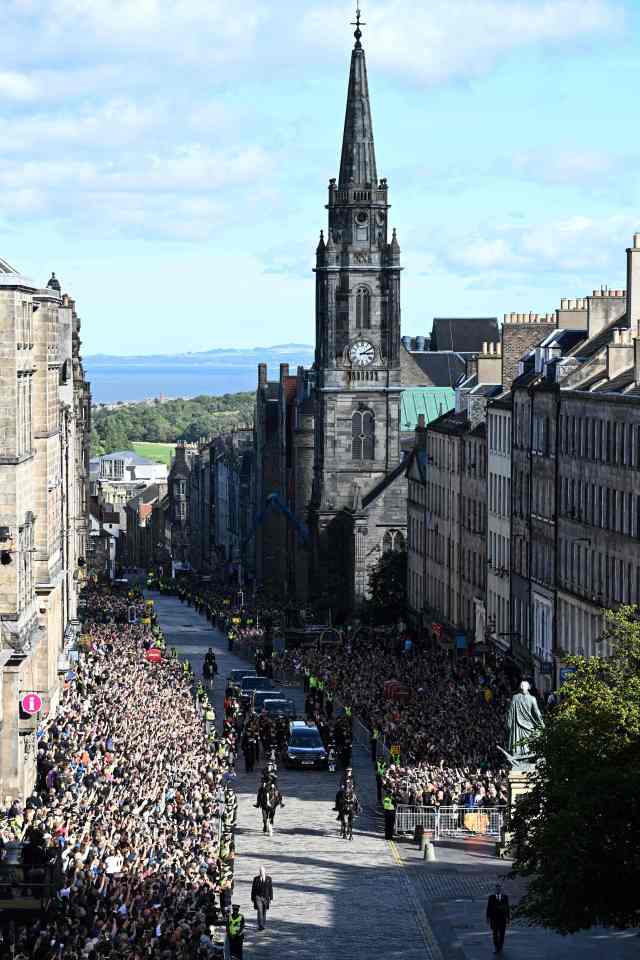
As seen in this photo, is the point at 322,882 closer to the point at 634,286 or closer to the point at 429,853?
the point at 429,853

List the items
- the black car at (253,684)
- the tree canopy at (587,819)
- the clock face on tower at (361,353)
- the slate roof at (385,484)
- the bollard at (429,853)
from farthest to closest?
the clock face on tower at (361,353)
the slate roof at (385,484)
the black car at (253,684)
the bollard at (429,853)
the tree canopy at (587,819)

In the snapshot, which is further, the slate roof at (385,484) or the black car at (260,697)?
the slate roof at (385,484)

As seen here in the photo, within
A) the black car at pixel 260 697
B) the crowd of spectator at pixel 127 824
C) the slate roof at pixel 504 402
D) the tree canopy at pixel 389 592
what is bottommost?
the tree canopy at pixel 389 592

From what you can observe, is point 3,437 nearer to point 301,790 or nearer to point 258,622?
point 301,790

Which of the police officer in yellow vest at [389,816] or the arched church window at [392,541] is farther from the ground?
the arched church window at [392,541]

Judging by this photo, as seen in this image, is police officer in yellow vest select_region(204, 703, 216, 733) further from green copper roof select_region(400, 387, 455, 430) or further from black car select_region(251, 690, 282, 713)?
green copper roof select_region(400, 387, 455, 430)

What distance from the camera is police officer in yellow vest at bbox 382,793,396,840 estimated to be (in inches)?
2157

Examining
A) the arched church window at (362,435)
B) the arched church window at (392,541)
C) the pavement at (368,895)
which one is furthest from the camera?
the arched church window at (362,435)

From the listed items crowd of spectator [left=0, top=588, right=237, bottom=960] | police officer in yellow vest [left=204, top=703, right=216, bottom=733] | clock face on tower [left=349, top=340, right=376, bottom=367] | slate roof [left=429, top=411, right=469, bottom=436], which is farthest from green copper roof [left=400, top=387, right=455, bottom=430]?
crowd of spectator [left=0, top=588, right=237, bottom=960]

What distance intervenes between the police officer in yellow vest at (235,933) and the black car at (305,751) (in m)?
24.8

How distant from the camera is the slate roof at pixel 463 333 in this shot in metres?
187

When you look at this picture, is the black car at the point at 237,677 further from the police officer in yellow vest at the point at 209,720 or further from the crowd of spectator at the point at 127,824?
the crowd of spectator at the point at 127,824

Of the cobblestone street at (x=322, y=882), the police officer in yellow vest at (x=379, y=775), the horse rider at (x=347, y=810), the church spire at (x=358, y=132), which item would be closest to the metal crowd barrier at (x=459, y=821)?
the cobblestone street at (x=322, y=882)

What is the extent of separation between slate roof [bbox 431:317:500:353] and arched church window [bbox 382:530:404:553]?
59099mm
